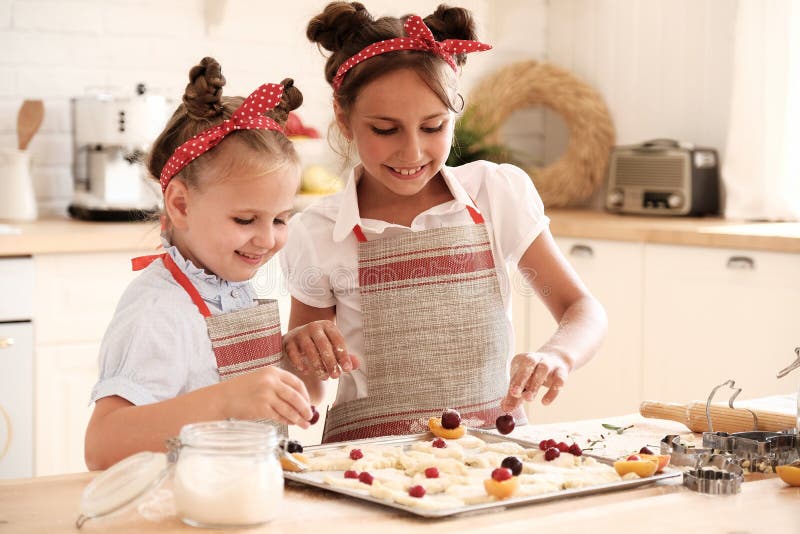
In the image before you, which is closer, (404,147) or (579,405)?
(404,147)

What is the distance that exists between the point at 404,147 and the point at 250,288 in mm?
294

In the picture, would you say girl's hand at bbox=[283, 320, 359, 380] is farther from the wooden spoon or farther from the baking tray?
the wooden spoon

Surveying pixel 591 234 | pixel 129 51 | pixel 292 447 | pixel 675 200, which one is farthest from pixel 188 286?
pixel 675 200

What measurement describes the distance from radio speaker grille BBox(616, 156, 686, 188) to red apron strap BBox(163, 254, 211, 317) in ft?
7.88

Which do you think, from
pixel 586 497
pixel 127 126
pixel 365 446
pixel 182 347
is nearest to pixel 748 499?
pixel 586 497

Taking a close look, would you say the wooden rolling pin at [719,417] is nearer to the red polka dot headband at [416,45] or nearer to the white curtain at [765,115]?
the red polka dot headband at [416,45]

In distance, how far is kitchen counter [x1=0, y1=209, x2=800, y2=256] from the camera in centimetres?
274

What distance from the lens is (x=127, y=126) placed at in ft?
10.2

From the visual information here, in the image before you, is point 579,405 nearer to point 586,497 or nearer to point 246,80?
point 246,80

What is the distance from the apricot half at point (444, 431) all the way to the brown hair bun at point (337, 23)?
673 millimetres

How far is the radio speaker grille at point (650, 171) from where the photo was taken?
3.54m

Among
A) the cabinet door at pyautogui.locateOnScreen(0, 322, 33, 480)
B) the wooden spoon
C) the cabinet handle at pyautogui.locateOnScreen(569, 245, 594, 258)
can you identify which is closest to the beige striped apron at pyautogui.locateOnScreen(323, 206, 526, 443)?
the cabinet door at pyautogui.locateOnScreen(0, 322, 33, 480)

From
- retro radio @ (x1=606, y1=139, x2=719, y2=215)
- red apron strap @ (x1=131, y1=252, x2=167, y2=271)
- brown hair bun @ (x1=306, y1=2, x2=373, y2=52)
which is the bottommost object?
red apron strap @ (x1=131, y1=252, x2=167, y2=271)

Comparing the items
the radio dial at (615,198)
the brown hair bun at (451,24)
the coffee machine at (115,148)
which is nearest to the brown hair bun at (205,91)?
the brown hair bun at (451,24)
